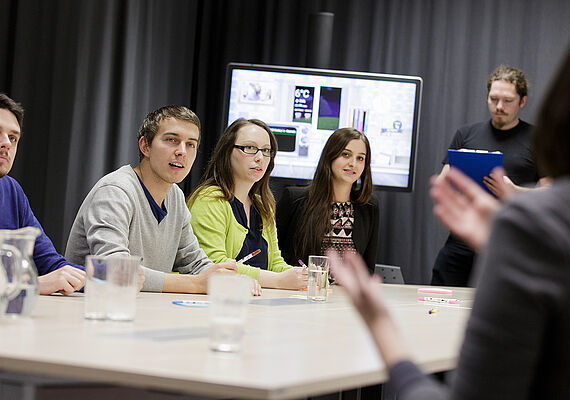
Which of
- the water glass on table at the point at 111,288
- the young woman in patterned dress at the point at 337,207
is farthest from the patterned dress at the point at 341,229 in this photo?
the water glass on table at the point at 111,288

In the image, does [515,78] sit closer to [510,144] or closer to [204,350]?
[510,144]

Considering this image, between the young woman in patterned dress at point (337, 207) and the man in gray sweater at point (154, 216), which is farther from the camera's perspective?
the young woman in patterned dress at point (337, 207)

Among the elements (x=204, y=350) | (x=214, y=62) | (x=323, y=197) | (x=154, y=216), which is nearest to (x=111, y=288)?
(x=204, y=350)

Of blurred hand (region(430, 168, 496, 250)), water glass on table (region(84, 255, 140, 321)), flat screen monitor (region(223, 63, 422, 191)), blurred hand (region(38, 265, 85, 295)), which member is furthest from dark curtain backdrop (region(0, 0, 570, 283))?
A: blurred hand (region(430, 168, 496, 250))

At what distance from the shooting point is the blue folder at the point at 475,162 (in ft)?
10.5

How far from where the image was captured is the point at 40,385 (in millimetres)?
1090

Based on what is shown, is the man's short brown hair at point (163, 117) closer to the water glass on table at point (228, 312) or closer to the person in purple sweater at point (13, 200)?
the person in purple sweater at point (13, 200)

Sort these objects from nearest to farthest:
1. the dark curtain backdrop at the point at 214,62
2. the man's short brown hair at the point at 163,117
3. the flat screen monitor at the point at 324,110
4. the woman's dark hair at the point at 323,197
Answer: the man's short brown hair at the point at 163,117, the woman's dark hair at the point at 323,197, the dark curtain backdrop at the point at 214,62, the flat screen monitor at the point at 324,110

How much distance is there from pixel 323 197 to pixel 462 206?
8.33 ft

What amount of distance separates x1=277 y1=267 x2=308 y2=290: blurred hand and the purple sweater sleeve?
68 centimetres

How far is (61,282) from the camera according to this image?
71.9 inches

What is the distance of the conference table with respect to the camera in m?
0.97

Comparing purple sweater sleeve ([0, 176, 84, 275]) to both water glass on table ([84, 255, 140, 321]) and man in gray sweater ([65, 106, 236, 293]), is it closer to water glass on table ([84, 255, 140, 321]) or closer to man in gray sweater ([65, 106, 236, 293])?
man in gray sweater ([65, 106, 236, 293])

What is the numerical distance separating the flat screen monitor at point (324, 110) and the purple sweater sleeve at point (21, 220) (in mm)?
2185
